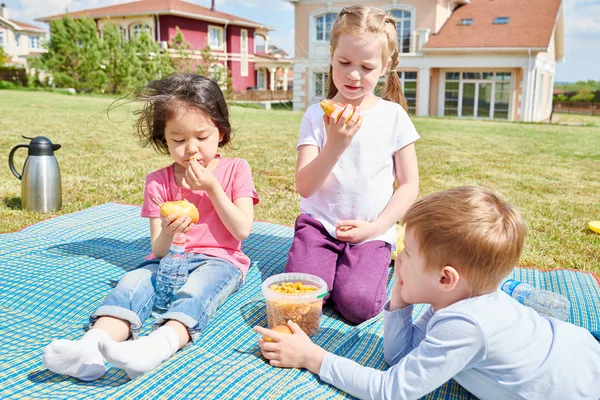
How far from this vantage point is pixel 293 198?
5758 mm

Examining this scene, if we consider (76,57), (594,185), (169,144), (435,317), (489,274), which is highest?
(76,57)

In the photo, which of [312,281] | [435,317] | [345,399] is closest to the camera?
[435,317]

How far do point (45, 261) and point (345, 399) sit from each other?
84.0 inches

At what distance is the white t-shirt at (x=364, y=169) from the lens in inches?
119

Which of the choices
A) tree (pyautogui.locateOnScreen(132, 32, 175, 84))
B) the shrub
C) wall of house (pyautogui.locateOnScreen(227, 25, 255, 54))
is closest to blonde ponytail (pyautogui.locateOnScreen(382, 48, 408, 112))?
tree (pyautogui.locateOnScreen(132, 32, 175, 84))

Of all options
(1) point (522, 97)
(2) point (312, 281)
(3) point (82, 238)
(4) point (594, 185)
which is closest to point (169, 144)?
(2) point (312, 281)

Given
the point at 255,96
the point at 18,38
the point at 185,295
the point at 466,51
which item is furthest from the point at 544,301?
the point at 18,38

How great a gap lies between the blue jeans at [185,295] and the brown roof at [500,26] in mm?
22849

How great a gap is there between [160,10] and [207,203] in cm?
3216

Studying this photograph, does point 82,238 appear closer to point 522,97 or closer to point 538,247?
point 538,247

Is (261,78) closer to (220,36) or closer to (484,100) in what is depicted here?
(220,36)

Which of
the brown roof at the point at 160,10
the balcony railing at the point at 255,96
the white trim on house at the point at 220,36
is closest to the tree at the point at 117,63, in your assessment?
the balcony railing at the point at 255,96

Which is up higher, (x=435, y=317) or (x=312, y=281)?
(x=435, y=317)

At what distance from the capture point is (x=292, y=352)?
2146 millimetres
